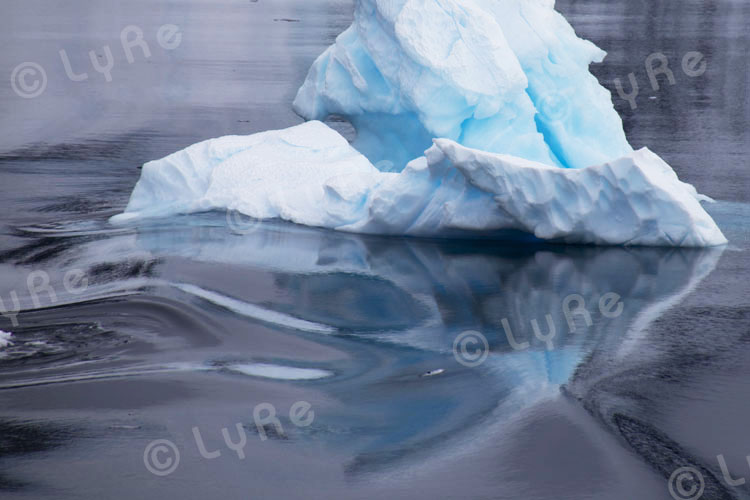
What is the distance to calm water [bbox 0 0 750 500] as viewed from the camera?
5402 millimetres

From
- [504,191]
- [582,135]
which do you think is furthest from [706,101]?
[504,191]

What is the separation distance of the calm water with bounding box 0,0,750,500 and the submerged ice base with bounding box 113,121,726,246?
0.22m

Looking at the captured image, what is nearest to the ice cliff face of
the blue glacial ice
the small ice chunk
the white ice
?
the blue glacial ice

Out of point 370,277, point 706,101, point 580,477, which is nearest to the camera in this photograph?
point 580,477

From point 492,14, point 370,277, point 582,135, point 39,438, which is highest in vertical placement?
point 492,14

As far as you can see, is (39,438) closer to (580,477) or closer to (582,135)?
(580,477)

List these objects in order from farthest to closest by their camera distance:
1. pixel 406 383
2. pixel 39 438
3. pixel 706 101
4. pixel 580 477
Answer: pixel 706 101 → pixel 406 383 → pixel 39 438 → pixel 580 477

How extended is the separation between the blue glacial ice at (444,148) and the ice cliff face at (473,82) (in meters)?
0.01

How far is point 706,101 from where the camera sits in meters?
17.1

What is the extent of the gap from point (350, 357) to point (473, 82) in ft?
11.8

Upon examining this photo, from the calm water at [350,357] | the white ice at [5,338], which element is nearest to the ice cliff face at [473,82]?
the calm water at [350,357]

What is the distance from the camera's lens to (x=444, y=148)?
8453 mm

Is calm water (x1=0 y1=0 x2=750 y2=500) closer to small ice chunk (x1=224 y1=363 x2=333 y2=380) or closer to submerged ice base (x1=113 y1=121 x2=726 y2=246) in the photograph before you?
small ice chunk (x1=224 y1=363 x2=333 y2=380)

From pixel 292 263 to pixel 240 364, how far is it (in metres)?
2.08
